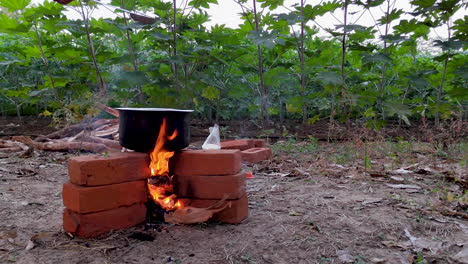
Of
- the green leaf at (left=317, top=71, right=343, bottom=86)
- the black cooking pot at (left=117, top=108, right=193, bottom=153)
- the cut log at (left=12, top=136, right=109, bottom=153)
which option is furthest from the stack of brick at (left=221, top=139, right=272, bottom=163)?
the black cooking pot at (left=117, top=108, right=193, bottom=153)

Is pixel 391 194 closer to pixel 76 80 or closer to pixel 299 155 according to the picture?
pixel 299 155

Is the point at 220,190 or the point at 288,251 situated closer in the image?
the point at 288,251

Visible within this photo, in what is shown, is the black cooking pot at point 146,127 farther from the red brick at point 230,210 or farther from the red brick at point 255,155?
the red brick at point 255,155

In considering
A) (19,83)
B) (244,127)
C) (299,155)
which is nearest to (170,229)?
(299,155)

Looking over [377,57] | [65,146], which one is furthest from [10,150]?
[377,57]

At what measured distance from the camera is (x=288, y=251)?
5.41ft

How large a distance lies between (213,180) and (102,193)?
537 millimetres

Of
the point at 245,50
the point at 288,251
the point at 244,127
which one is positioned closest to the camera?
the point at 288,251

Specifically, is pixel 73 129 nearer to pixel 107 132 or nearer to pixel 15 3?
pixel 107 132

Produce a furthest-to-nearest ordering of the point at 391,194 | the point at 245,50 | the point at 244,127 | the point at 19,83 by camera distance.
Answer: the point at 19,83 < the point at 244,127 < the point at 245,50 < the point at 391,194

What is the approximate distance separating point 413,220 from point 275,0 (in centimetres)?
346

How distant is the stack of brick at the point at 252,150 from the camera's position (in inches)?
143

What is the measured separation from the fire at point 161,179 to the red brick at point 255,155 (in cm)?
160

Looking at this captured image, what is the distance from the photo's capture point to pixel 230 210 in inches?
77.2
